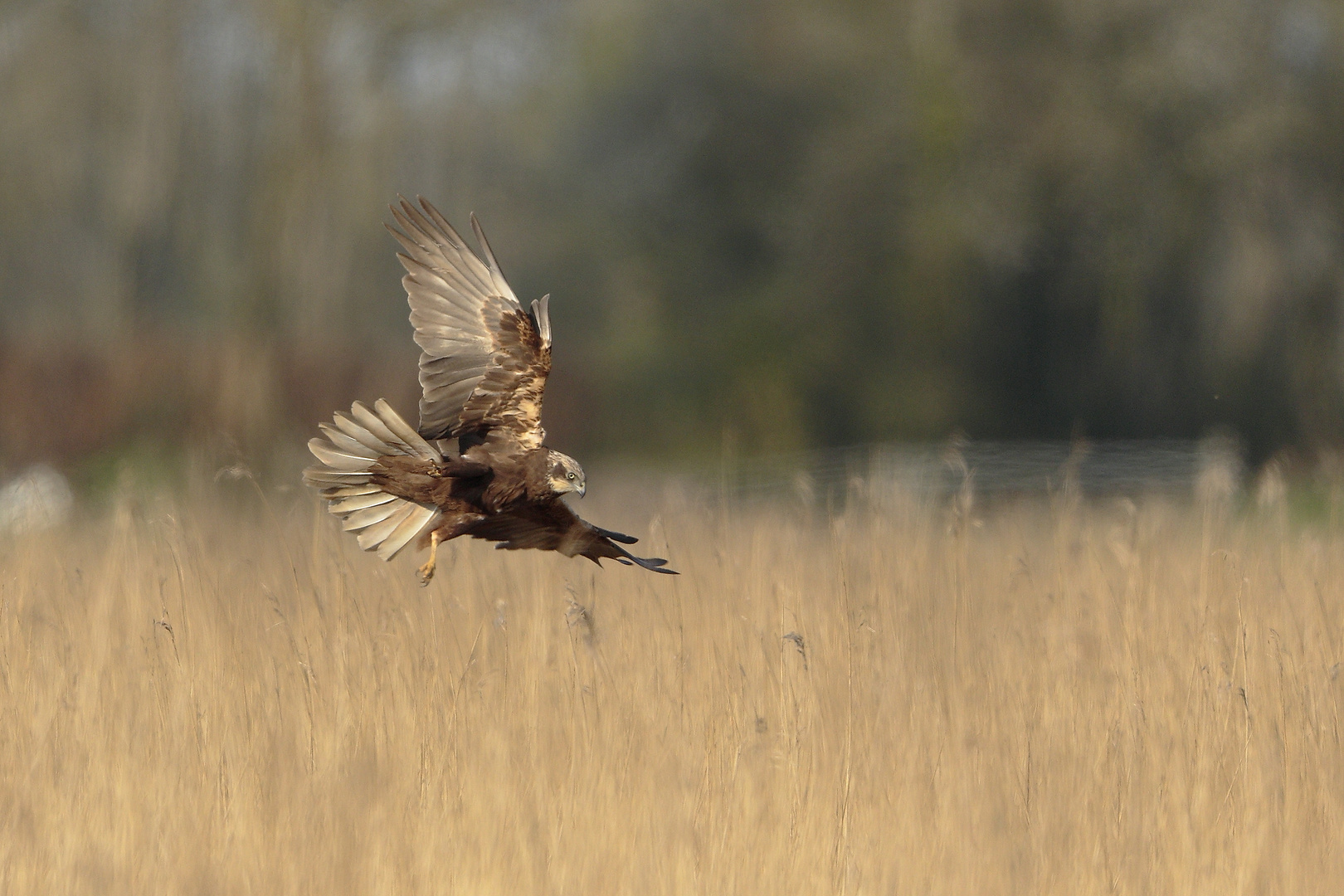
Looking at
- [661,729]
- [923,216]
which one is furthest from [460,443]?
[923,216]

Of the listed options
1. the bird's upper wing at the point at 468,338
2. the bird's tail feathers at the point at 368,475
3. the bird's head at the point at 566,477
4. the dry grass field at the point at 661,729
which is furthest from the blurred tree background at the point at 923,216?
the dry grass field at the point at 661,729

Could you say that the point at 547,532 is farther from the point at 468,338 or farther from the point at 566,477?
the point at 468,338

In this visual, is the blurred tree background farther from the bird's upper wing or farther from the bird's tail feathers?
the bird's tail feathers

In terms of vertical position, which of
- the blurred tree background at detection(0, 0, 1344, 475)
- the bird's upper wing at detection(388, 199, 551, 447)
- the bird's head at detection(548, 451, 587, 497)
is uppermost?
the blurred tree background at detection(0, 0, 1344, 475)

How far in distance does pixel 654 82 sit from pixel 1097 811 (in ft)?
42.5

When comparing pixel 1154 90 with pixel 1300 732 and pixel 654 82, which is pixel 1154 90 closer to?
pixel 654 82

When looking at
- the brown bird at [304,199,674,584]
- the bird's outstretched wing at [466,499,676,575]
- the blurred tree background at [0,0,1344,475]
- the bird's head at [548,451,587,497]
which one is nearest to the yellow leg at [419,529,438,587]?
the brown bird at [304,199,674,584]

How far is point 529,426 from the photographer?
4828 millimetres

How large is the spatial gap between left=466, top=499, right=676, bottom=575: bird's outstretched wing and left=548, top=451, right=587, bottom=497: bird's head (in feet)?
0.30

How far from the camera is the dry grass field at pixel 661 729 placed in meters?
Answer: 3.24

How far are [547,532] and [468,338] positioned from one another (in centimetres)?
86

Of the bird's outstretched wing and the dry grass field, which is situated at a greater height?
the bird's outstretched wing

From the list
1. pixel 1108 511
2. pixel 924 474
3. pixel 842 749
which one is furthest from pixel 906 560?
pixel 924 474

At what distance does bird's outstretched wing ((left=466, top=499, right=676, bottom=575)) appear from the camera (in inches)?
176
